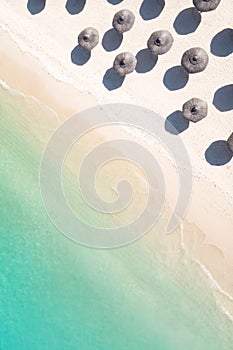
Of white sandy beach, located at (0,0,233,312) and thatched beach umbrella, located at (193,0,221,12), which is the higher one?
thatched beach umbrella, located at (193,0,221,12)

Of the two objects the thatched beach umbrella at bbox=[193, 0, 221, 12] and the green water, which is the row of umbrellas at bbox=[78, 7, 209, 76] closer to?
the thatched beach umbrella at bbox=[193, 0, 221, 12]

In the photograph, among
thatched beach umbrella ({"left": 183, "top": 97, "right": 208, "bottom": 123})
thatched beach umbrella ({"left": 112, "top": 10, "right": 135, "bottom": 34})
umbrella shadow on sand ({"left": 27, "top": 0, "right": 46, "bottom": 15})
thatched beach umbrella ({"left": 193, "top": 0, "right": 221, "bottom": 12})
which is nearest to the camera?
thatched beach umbrella ({"left": 193, "top": 0, "right": 221, "bottom": 12})

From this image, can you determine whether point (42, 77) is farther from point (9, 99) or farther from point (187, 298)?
point (187, 298)

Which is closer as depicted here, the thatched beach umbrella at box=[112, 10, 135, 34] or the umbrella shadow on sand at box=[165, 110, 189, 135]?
the thatched beach umbrella at box=[112, 10, 135, 34]

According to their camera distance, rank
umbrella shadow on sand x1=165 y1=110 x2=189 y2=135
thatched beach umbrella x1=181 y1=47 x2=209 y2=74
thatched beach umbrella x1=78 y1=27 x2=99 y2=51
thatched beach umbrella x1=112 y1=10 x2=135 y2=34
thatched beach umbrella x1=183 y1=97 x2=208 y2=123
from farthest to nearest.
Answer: umbrella shadow on sand x1=165 y1=110 x2=189 y2=135 → thatched beach umbrella x1=78 y1=27 x2=99 y2=51 → thatched beach umbrella x1=112 y1=10 x2=135 y2=34 → thatched beach umbrella x1=183 y1=97 x2=208 y2=123 → thatched beach umbrella x1=181 y1=47 x2=209 y2=74

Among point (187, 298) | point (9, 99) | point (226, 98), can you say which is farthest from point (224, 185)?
point (9, 99)

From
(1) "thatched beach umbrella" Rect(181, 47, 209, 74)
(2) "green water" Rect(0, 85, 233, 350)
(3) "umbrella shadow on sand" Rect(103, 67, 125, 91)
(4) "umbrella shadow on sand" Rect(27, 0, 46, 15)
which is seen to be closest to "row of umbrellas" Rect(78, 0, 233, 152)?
(1) "thatched beach umbrella" Rect(181, 47, 209, 74)
